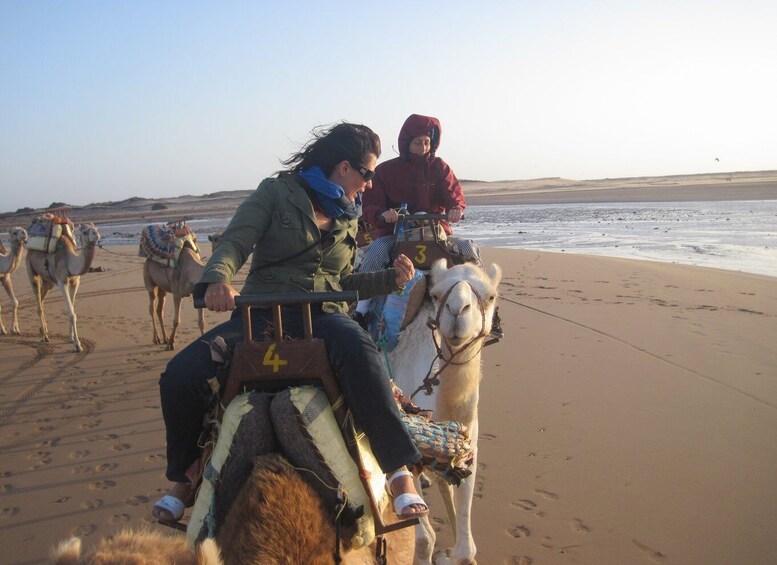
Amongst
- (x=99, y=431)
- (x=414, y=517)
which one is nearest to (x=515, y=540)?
(x=414, y=517)

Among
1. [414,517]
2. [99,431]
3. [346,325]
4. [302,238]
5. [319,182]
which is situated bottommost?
[99,431]

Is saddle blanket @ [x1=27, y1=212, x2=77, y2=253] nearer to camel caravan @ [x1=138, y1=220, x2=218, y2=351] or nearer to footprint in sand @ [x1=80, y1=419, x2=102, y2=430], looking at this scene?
camel caravan @ [x1=138, y1=220, x2=218, y2=351]

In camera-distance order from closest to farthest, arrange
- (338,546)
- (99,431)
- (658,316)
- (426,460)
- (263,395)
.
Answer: (338,546)
(263,395)
(426,460)
(99,431)
(658,316)

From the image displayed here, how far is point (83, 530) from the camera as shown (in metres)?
4.45

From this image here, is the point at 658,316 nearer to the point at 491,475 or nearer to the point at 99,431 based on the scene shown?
the point at 491,475

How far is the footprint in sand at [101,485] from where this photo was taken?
512 centimetres

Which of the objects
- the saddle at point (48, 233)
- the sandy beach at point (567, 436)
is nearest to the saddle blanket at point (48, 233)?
the saddle at point (48, 233)

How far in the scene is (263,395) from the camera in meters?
2.20

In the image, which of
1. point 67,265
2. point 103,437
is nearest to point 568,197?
point 67,265

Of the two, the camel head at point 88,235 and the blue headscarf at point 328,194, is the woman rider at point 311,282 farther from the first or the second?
the camel head at point 88,235

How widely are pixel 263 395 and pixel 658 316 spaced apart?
10001 mm

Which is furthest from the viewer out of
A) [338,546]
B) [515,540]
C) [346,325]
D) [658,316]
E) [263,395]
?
[658,316]

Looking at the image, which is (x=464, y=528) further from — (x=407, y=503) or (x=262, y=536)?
(x=262, y=536)

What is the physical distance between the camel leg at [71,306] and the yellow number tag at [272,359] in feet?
30.3
